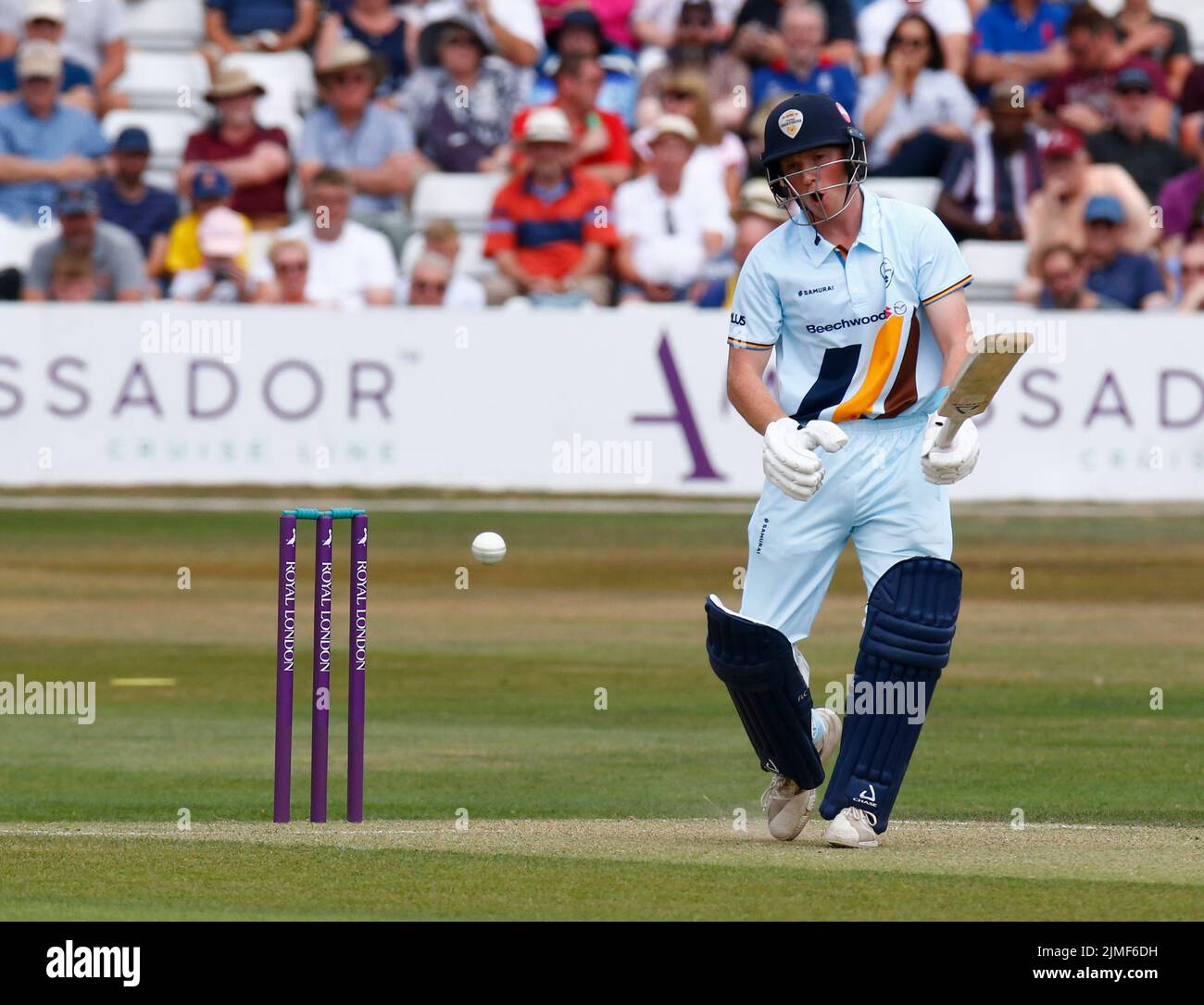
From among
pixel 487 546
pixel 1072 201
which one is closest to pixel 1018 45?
pixel 1072 201

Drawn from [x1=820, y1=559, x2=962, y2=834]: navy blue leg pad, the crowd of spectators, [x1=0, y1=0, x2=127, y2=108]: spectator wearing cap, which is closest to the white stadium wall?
the crowd of spectators

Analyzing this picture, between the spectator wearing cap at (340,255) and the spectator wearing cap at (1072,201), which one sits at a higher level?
the spectator wearing cap at (1072,201)

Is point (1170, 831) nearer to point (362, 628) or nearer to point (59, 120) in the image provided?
point (362, 628)

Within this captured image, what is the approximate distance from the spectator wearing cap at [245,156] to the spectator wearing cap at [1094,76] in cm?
627

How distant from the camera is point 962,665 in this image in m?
12.6

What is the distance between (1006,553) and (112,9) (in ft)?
30.1

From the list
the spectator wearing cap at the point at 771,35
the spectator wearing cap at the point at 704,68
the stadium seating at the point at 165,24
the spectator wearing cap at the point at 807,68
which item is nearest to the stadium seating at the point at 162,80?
the stadium seating at the point at 165,24

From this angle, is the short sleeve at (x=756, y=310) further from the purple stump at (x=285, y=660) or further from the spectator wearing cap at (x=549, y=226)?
the spectator wearing cap at (x=549, y=226)

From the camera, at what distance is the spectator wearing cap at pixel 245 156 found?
65.2 feet

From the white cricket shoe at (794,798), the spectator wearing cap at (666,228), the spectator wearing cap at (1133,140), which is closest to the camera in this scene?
the white cricket shoe at (794,798)

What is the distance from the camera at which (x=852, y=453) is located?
23.1ft

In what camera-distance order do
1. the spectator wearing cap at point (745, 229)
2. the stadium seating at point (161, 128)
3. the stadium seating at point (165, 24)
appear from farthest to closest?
the stadium seating at point (165, 24) < the stadium seating at point (161, 128) < the spectator wearing cap at point (745, 229)

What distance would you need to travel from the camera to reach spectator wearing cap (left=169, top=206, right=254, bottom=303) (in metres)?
18.8

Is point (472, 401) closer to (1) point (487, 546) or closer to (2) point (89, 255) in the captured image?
(2) point (89, 255)
